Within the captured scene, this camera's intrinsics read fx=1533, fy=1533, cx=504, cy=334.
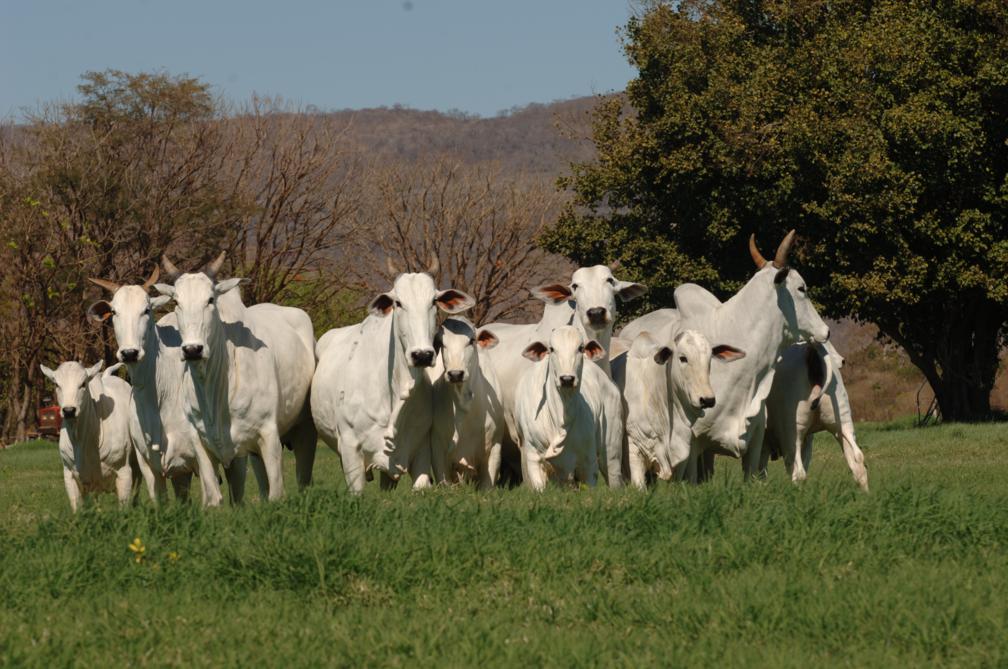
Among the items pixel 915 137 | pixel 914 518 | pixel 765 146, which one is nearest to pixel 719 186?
pixel 765 146

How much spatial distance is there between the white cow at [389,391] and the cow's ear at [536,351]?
65cm

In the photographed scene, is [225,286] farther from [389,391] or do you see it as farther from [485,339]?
[485,339]

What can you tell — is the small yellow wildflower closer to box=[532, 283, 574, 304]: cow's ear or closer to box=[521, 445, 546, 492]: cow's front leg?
box=[521, 445, 546, 492]: cow's front leg

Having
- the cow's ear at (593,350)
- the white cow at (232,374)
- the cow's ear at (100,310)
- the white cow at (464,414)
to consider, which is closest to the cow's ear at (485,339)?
the white cow at (464,414)

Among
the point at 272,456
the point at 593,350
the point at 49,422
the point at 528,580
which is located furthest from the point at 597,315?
the point at 49,422

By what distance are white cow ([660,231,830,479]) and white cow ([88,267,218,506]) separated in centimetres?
423

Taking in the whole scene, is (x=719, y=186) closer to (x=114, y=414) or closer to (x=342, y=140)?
(x=114, y=414)

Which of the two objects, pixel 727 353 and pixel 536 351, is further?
pixel 727 353

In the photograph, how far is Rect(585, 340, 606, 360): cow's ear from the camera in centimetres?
1312

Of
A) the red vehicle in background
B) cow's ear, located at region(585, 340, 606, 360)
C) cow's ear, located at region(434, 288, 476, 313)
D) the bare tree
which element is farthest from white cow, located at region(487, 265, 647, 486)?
the bare tree

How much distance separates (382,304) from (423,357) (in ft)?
3.61

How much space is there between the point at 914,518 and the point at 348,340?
5907 mm

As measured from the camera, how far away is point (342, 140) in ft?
162

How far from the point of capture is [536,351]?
13.2 meters
